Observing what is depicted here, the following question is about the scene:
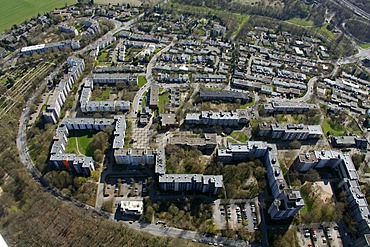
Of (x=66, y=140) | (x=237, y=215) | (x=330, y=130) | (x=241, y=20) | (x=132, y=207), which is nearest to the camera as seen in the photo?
(x=132, y=207)

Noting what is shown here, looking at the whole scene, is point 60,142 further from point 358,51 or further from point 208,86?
point 358,51

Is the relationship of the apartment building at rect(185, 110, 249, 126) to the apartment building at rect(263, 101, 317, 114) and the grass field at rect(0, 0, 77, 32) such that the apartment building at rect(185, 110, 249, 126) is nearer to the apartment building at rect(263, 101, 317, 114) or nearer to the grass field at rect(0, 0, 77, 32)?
the apartment building at rect(263, 101, 317, 114)

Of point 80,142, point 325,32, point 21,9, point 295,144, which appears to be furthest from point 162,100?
point 21,9

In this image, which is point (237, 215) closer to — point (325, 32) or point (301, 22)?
point (325, 32)

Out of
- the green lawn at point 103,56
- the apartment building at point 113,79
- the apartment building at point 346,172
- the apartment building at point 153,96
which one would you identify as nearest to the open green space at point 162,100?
the apartment building at point 153,96

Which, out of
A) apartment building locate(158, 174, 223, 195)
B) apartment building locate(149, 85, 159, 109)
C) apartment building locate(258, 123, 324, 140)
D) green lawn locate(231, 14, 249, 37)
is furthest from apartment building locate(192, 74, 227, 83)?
apartment building locate(158, 174, 223, 195)
